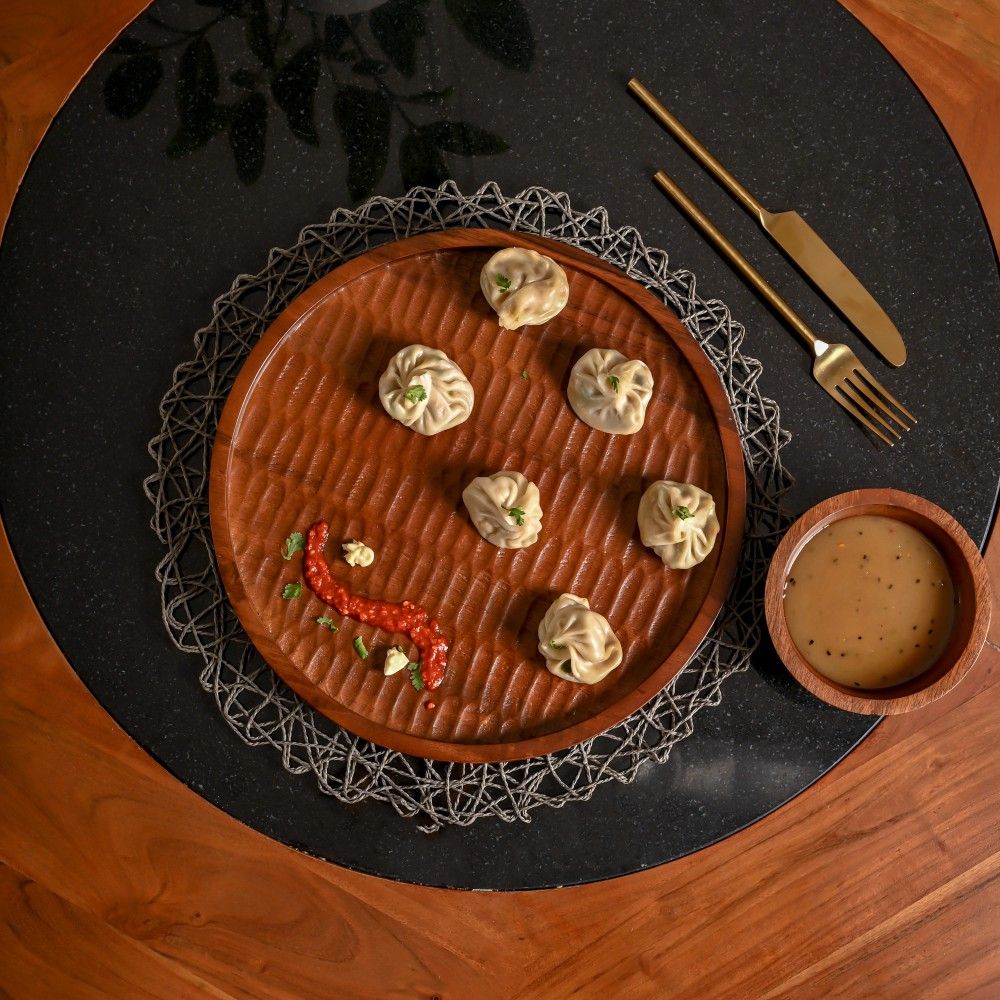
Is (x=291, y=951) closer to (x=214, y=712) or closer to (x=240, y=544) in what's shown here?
(x=214, y=712)

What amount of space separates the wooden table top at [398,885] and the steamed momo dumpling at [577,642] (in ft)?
1.73

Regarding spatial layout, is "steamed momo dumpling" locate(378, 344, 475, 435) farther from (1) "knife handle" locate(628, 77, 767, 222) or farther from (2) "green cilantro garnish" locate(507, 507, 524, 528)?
(1) "knife handle" locate(628, 77, 767, 222)

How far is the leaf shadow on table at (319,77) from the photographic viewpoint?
5.73 feet

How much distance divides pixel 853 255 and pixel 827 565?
0.67 m

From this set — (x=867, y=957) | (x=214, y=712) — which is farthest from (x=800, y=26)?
(x=867, y=957)

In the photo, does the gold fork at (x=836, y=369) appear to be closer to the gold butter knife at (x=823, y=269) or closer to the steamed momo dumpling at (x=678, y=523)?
the gold butter knife at (x=823, y=269)

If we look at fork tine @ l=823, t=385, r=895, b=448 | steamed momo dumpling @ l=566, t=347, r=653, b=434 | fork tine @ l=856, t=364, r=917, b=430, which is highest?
fork tine @ l=856, t=364, r=917, b=430

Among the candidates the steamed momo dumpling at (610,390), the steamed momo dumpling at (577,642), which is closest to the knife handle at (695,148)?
the steamed momo dumpling at (610,390)

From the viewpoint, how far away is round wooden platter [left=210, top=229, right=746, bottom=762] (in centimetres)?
162

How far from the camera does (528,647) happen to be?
165 cm

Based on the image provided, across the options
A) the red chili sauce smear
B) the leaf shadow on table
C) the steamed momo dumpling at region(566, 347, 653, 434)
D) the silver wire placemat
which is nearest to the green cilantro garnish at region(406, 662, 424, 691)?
the red chili sauce smear

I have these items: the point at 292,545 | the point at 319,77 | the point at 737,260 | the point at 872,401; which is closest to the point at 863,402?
the point at 872,401

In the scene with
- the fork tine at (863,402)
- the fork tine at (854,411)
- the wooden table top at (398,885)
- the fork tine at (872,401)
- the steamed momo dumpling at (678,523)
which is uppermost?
the fork tine at (872,401)

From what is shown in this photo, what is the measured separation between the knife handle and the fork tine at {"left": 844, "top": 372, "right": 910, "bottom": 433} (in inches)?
15.1
